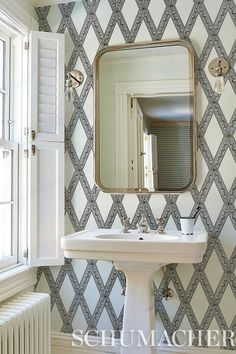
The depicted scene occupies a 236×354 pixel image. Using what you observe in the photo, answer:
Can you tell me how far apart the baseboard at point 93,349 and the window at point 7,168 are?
0.63 m

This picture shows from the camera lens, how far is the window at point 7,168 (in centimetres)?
247

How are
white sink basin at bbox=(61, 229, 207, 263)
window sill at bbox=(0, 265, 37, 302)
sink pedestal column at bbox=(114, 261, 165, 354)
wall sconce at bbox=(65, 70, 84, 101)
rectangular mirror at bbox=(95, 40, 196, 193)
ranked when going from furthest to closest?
wall sconce at bbox=(65, 70, 84, 101) → rectangular mirror at bbox=(95, 40, 196, 193) → window sill at bbox=(0, 265, 37, 302) → sink pedestal column at bbox=(114, 261, 165, 354) → white sink basin at bbox=(61, 229, 207, 263)

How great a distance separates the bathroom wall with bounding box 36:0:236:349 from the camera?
93.9 inches

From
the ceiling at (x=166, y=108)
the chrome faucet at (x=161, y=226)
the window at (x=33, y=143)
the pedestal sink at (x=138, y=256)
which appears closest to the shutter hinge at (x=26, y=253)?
the window at (x=33, y=143)

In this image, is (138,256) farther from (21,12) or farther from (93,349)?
(21,12)

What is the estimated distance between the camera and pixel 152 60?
2.52m

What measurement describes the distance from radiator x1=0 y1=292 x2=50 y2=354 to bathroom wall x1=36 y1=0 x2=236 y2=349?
34 centimetres

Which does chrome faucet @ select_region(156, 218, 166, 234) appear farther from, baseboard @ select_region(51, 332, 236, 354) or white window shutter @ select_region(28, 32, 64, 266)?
baseboard @ select_region(51, 332, 236, 354)

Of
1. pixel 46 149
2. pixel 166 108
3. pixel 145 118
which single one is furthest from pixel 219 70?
pixel 46 149

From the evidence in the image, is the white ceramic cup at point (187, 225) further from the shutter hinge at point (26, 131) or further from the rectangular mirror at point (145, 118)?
the shutter hinge at point (26, 131)

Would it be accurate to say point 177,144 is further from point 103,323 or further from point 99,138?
point 103,323

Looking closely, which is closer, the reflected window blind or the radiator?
the radiator

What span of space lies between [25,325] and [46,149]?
1095 mm

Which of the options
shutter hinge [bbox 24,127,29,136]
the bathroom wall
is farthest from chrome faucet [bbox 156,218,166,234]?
shutter hinge [bbox 24,127,29,136]
